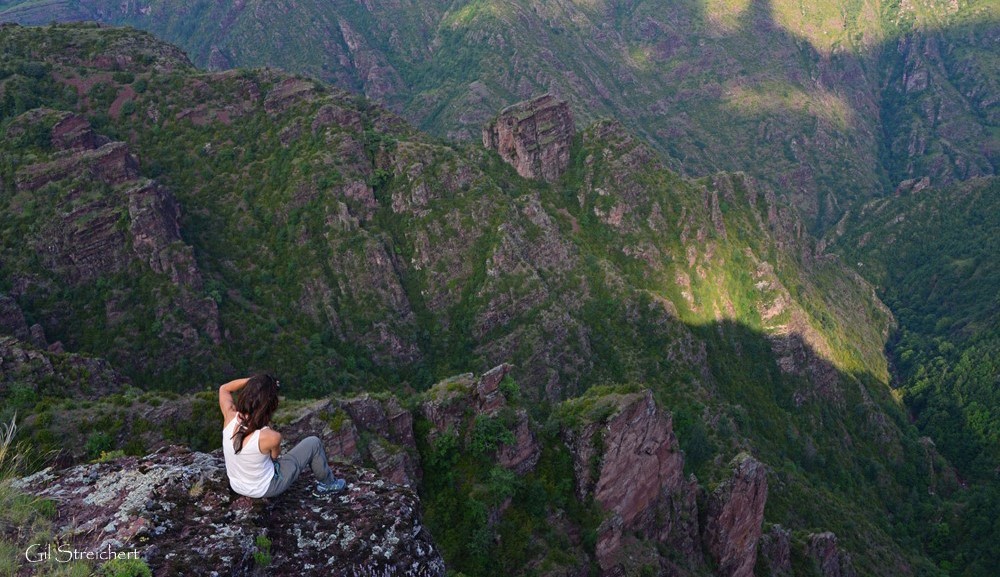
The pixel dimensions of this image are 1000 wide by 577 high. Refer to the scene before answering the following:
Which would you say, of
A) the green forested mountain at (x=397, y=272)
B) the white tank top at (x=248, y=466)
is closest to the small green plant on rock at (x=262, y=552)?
the white tank top at (x=248, y=466)

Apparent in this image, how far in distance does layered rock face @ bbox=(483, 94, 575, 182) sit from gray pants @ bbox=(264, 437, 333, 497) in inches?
5695

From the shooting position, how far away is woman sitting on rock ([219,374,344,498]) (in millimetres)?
15086

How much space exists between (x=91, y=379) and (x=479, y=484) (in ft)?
148

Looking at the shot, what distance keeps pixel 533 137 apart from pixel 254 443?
5895 inches

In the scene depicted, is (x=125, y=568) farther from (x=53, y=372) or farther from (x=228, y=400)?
(x=53, y=372)

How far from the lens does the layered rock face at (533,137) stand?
15462 cm

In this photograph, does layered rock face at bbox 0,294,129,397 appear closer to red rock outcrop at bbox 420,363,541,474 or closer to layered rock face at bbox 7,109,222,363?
layered rock face at bbox 7,109,222,363

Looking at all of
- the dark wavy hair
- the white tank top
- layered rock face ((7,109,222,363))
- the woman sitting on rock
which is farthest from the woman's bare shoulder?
layered rock face ((7,109,222,363))

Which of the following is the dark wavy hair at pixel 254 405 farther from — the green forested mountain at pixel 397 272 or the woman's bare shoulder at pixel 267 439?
the green forested mountain at pixel 397 272

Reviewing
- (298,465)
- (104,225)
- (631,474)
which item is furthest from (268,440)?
(104,225)

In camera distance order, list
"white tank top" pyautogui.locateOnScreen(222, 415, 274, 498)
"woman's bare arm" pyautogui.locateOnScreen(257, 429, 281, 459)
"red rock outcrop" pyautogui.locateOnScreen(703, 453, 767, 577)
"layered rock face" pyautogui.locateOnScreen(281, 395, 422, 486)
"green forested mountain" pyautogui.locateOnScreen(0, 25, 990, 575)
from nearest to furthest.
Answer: "woman's bare arm" pyautogui.locateOnScreen(257, 429, 281, 459)
"white tank top" pyautogui.locateOnScreen(222, 415, 274, 498)
"layered rock face" pyautogui.locateOnScreen(281, 395, 422, 486)
"red rock outcrop" pyautogui.locateOnScreen(703, 453, 767, 577)
"green forested mountain" pyautogui.locateOnScreen(0, 25, 990, 575)

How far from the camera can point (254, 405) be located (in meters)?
15.2

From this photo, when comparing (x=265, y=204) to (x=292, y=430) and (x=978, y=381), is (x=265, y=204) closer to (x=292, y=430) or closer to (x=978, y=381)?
(x=292, y=430)

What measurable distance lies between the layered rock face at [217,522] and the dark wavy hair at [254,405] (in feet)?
7.33
